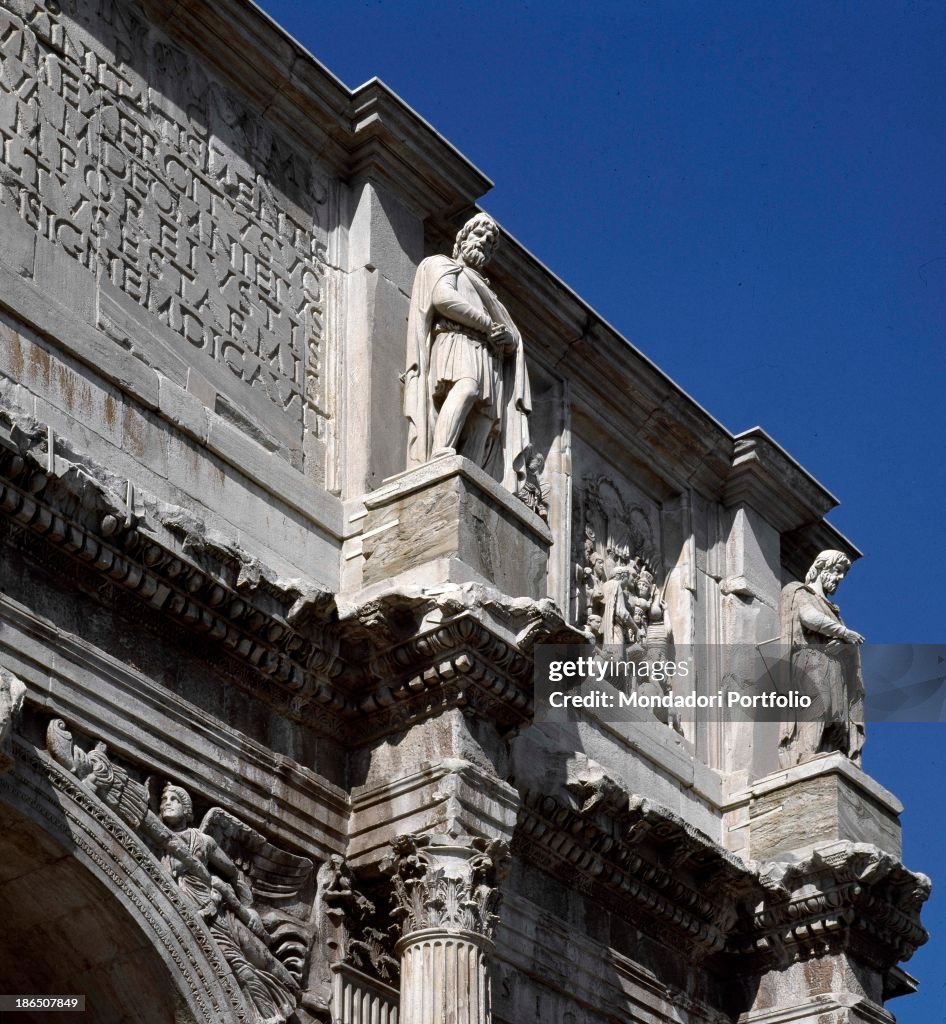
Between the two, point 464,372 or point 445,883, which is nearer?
point 445,883

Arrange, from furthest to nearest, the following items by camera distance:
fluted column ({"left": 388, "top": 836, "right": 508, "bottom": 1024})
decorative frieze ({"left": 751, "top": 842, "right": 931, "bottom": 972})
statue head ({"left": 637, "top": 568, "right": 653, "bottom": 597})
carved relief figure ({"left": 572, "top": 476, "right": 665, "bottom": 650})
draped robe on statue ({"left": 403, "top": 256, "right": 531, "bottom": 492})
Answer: statue head ({"left": 637, "top": 568, "right": 653, "bottom": 597})
carved relief figure ({"left": 572, "top": 476, "right": 665, "bottom": 650})
decorative frieze ({"left": 751, "top": 842, "right": 931, "bottom": 972})
draped robe on statue ({"left": 403, "top": 256, "right": 531, "bottom": 492})
fluted column ({"left": 388, "top": 836, "right": 508, "bottom": 1024})

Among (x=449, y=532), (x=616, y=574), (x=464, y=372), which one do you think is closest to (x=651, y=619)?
(x=616, y=574)

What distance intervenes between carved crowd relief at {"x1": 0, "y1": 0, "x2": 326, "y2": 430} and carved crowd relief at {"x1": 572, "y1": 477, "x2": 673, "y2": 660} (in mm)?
2825

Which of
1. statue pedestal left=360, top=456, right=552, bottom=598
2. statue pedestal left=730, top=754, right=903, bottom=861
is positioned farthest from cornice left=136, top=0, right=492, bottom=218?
statue pedestal left=730, top=754, right=903, bottom=861

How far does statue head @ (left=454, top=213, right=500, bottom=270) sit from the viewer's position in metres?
16.5

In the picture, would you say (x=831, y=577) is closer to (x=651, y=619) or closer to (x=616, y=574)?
(x=651, y=619)

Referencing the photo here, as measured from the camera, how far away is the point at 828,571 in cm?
1878

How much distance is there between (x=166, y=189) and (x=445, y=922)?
15.0 feet

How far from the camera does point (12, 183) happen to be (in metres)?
14.1

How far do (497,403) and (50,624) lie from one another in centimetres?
398

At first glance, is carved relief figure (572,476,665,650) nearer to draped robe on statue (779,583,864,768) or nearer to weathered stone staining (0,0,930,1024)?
weathered stone staining (0,0,930,1024)

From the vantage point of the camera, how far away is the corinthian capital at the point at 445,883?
13.9m

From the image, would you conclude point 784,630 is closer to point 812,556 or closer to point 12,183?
point 812,556

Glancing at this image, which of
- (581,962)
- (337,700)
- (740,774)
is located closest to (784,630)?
(740,774)
